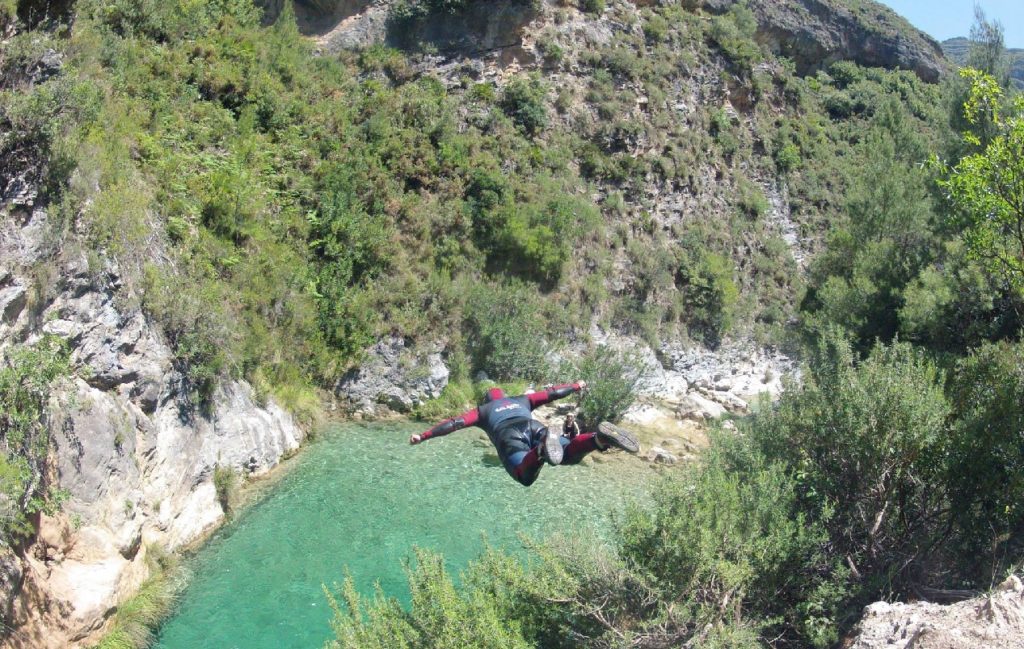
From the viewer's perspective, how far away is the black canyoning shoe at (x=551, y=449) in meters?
7.62

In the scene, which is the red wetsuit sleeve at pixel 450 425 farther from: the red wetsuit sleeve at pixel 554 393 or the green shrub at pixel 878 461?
the green shrub at pixel 878 461

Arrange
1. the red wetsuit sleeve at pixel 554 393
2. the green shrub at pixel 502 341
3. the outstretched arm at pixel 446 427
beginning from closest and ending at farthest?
1. the outstretched arm at pixel 446 427
2. the red wetsuit sleeve at pixel 554 393
3. the green shrub at pixel 502 341

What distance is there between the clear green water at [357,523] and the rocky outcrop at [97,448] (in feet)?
2.94

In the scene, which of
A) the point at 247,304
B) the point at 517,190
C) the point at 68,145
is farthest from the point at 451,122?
the point at 68,145

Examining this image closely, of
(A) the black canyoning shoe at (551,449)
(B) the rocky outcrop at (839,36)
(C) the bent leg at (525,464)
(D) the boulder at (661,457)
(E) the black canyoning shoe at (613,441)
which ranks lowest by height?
(D) the boulder at (661,457)

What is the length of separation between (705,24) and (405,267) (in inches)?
812

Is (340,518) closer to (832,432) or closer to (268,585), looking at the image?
(268,585)

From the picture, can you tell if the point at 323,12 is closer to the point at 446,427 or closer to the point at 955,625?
the point at 446,427

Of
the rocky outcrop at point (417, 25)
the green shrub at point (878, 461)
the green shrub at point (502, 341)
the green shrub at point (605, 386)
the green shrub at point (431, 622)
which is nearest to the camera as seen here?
the green shrub at point (431, 622)

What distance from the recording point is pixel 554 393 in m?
8.53

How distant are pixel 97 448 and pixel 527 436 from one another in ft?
19.1

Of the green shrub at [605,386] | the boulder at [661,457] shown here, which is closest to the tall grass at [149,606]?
the green shrub at [605,386]

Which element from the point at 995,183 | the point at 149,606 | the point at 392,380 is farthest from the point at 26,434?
the point at 995,183

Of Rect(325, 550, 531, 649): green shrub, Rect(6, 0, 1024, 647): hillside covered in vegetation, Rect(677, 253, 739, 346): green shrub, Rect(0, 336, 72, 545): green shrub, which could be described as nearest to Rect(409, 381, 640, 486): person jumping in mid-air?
Rect(6, 0, 1024, 647): hillside covered in vegetation
